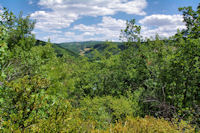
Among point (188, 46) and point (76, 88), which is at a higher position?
point (188, 46)

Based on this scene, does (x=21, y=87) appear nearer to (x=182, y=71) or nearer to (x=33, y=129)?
(x=33, y=129)

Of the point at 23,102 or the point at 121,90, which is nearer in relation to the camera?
the point at 23,102

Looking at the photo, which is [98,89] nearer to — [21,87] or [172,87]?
[172,87]

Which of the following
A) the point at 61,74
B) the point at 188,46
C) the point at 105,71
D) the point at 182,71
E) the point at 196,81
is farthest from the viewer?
the point at 61,74

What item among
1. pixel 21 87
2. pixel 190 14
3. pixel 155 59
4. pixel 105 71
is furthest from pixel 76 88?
pixel 21 87

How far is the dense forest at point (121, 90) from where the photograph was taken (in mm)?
3094

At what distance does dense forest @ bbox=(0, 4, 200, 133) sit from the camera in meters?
3.09

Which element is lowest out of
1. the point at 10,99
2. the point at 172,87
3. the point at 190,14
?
the point at 172,87

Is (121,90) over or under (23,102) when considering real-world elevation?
under

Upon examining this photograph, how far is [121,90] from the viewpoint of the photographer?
556 inches

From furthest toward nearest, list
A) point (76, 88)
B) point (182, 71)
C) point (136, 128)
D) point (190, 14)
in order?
point (76, 88), point (182, 71), point (190, 14), point (136, 128)

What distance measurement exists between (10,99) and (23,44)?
23.7 meters

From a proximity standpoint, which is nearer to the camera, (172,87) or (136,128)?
(136,128)

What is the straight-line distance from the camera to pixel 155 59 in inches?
466
